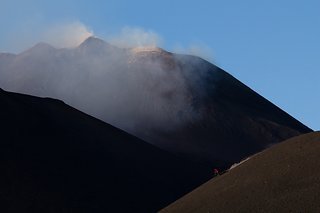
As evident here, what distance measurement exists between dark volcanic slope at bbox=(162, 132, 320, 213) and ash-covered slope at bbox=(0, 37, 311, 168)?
7186 centimetres

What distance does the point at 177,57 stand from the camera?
195 m

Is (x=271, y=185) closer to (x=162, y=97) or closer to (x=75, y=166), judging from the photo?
(x=75, y=166)

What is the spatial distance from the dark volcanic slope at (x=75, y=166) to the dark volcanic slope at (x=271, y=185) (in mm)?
18359

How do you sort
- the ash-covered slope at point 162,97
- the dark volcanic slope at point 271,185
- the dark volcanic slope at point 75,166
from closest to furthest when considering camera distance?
the dark volcanic slope at point 271,185 → the dark volcanic slope at point 75,166 → the ash-covered slope at point 162,97

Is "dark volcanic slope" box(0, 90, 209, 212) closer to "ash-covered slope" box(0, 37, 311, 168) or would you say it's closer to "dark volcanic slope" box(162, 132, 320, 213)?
"dark volcanic slope" box(162, 132, 320, 213)

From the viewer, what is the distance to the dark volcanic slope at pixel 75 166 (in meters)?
72.7

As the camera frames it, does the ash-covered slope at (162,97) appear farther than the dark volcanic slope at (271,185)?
Yes

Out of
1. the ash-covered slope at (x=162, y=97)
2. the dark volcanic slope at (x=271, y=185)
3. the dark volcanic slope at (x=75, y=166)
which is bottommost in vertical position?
the dark volcanic slope at (x=271, y=185)

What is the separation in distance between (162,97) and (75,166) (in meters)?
86.8

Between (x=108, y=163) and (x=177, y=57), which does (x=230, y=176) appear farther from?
(x=177, y=57)

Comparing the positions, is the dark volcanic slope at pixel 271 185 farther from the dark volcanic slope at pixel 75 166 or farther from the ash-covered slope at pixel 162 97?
the ash-covered slope at pixel 162 97

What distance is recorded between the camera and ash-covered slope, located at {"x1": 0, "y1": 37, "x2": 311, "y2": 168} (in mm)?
152250

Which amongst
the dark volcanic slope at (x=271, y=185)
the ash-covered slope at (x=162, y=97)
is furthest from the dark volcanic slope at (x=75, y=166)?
the ash-covered slope at (x=162, y=97)

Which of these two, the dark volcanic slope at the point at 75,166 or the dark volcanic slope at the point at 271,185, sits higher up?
the dark volcanic slope at the point at 75,166
